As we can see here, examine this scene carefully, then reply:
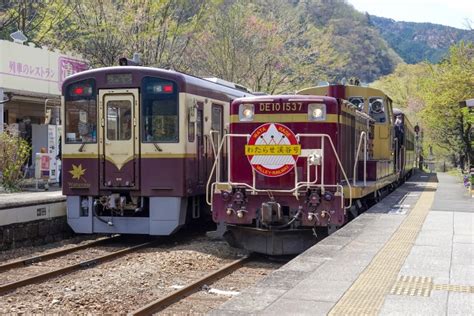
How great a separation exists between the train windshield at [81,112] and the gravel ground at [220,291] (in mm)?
4271

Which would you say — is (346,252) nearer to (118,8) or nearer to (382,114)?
(382,114)

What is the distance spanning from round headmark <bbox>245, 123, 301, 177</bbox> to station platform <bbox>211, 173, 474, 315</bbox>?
1.46 meters

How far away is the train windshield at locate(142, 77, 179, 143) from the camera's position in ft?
37.8

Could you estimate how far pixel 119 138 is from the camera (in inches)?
464

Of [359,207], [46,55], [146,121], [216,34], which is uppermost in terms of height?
[216,34]

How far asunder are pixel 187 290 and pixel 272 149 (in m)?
3.13

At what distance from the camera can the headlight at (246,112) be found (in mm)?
10539

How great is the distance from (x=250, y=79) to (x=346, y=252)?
25806 mm

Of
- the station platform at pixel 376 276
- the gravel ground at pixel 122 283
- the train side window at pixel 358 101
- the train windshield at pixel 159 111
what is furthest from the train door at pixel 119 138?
the train side window at pixel 358 101

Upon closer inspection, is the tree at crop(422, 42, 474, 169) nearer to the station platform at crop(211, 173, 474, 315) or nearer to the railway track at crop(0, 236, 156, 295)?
the station platform at crop(211, 173, 474, 315)

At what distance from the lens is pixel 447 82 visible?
31312 millimetres

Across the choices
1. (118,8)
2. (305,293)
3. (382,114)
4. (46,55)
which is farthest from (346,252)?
(118,8)

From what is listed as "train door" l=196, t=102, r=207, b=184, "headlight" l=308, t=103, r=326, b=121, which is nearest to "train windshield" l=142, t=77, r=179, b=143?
"train door" l=196, t=102, r=207, b=184

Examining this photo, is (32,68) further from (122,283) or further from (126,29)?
(122,283)
